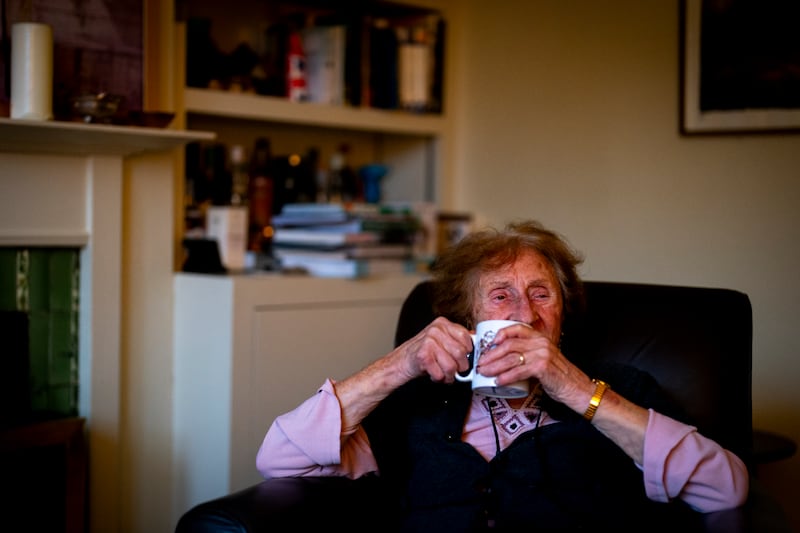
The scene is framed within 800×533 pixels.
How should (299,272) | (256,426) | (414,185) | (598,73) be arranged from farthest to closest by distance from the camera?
(414,185) < (598,73) < (299,272) < (256,426)

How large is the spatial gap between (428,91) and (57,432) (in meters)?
1.58

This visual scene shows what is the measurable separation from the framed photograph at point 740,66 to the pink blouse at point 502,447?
117 cm

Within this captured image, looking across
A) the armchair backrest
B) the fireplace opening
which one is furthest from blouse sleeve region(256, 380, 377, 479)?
the fireplace opening

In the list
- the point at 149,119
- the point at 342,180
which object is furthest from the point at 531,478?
the point at 342,180

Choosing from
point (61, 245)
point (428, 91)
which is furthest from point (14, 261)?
point (428, 91)

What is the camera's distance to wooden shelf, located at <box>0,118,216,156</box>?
1.91 m

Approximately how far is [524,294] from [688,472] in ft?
1.38

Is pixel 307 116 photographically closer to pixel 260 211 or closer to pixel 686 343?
pixel 260 211

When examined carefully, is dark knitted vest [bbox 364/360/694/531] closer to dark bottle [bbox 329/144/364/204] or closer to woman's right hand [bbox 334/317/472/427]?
woman's right hand [bbox 334/317/472/427]

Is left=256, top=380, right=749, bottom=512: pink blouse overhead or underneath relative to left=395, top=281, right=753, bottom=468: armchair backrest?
underneath

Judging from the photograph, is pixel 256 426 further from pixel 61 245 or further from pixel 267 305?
pixel 61 245

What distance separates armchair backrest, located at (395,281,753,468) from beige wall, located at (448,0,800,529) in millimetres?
725

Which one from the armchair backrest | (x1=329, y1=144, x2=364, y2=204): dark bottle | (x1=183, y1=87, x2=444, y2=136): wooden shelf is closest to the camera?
the armchair backrest

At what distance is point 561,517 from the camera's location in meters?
1.51
